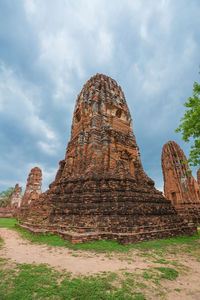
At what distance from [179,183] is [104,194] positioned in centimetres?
2280

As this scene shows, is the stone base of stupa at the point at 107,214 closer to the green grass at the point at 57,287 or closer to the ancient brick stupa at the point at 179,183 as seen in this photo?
the green grass at the point at 57,287

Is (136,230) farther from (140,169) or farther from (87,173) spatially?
(140,169)

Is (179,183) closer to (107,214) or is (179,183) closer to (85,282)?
(107,214)

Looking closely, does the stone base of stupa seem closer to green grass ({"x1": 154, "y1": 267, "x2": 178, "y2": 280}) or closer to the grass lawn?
the grass lawn

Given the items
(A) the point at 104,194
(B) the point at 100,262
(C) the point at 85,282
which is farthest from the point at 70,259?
(A) the point at 104,194

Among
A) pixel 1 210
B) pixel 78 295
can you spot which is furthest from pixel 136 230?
pixel 1 210

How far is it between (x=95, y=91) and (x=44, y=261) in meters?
14.5

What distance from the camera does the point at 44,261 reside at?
4746 mm

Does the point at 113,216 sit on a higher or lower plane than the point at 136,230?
higher

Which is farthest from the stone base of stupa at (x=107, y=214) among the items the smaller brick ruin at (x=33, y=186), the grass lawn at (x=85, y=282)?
the smaller brick ruin at (x=33, y=186)

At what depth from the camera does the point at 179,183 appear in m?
26.8

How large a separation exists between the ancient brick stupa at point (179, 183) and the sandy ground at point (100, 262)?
1889 cm

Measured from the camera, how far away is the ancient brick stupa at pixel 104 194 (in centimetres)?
784

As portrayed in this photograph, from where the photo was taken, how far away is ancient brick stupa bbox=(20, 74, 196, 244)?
7.84 meters
